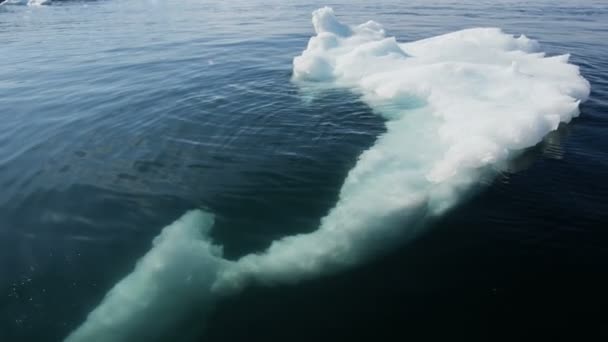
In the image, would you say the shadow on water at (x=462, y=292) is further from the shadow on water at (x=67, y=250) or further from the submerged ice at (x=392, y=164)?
the shadow on water at (x=67, y=250)

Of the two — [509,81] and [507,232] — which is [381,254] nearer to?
[507,232]

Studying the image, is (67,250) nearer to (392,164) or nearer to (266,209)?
(266,209)

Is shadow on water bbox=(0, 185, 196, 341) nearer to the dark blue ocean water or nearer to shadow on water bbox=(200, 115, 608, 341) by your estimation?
the dark blue ocean water

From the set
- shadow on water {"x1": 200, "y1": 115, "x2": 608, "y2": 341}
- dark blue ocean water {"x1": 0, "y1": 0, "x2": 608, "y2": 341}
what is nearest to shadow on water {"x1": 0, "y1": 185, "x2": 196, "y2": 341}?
dark blue ocean water {"x1": 0, "y1": 0, "x2": 608, "y2": 341}

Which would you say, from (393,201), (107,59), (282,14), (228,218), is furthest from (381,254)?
(282,14)

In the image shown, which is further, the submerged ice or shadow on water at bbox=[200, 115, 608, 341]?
the submerged ice

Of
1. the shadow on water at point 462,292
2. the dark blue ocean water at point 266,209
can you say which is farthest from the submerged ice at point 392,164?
the shadow on water at point 462,292
